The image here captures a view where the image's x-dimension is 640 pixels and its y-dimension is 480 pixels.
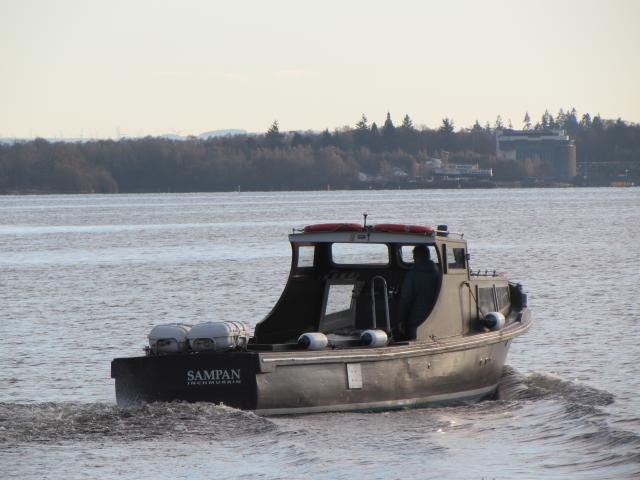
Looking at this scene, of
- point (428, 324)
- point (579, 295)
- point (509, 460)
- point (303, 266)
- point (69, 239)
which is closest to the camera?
point (509, 460)

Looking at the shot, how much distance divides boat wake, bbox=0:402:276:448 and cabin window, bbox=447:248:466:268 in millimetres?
4322

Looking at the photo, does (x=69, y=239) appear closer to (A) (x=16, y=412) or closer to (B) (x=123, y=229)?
(B) (x=123, y=229)

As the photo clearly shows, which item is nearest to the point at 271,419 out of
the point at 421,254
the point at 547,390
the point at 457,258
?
the point at 421,254

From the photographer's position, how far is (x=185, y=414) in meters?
16.7

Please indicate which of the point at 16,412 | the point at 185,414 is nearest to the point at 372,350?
the point at 185,414

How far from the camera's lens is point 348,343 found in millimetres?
18969

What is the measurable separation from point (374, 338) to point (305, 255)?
9.16 ft

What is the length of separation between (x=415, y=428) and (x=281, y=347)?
2081mm

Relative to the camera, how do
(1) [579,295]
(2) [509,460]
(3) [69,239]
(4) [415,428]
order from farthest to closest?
1. (3) [69,239]
2. (1) [579,295]
3. (4) [415,428]
4. (2) [509,460]

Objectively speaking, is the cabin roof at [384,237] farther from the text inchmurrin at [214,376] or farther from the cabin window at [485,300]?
the text inchmurrin at [214,376]

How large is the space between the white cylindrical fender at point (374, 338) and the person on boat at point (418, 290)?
3.63ft

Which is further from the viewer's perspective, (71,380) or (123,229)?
(123,229)

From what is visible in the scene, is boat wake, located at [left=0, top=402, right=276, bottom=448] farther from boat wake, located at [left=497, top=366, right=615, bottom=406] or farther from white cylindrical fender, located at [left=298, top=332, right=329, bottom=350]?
boat wake, located at [left=497, top=366, right=615, bottom=406]

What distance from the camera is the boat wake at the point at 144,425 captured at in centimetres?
1633
